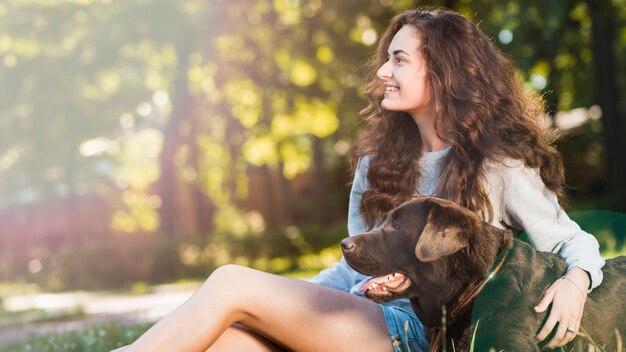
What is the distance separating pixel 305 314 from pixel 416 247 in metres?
0.57

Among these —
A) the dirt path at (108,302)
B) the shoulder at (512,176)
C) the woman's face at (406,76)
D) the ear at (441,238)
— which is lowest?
the dirt path at (108,302)

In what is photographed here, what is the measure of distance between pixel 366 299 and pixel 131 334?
2.46m

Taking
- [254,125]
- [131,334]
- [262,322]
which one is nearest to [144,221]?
[254,125]

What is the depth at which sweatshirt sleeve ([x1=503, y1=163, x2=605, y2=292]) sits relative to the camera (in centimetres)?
317

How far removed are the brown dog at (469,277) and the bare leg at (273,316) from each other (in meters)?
0.21

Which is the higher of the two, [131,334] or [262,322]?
[262,322]

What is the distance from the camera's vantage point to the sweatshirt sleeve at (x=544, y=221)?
10.4 ft

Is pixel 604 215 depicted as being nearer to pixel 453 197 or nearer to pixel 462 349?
pixel 453 197

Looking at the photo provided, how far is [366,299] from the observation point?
347 cm

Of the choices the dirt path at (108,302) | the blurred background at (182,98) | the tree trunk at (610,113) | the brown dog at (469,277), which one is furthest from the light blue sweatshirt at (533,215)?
the tree trunk at (610,113)

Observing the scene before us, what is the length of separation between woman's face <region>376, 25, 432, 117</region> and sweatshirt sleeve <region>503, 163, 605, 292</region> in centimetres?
54

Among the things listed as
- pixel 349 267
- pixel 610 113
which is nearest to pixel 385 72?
pixel 349 267

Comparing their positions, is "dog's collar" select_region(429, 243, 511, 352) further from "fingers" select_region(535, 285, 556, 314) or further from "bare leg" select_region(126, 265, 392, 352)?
"bare leg" select_region(126, 265, 392, 352)

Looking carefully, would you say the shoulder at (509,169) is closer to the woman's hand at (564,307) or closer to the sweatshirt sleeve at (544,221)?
the sweatshirt sleeve at (544,221)
